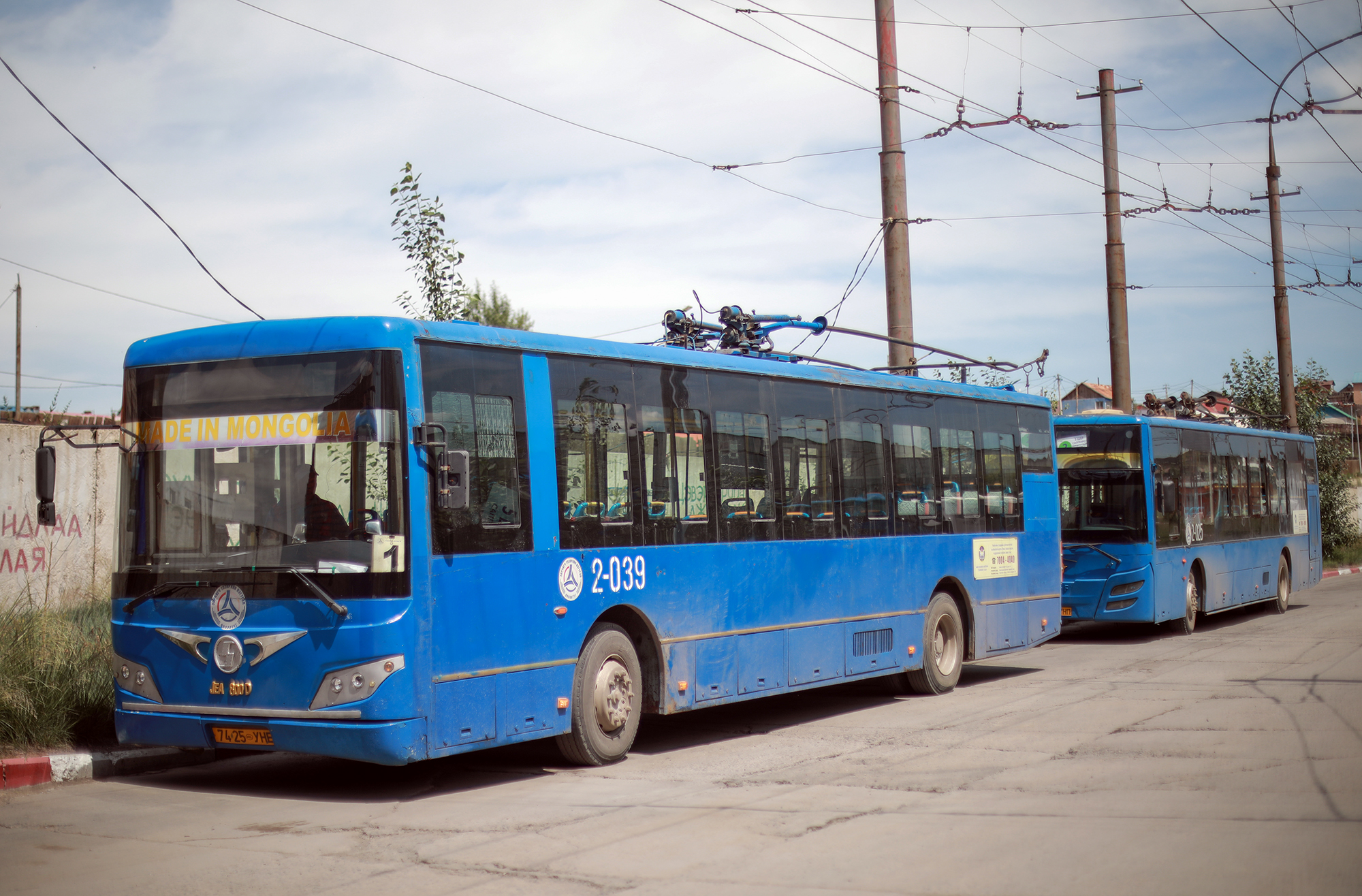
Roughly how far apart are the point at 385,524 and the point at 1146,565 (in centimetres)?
1411

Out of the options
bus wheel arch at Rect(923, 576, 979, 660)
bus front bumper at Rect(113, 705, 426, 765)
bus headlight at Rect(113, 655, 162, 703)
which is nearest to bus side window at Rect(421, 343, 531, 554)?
bus front bumper at Rect(113, 705, 426, 765)

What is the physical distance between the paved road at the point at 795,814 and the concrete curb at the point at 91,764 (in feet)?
0.43

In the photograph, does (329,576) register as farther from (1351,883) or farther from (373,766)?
(1351,883)

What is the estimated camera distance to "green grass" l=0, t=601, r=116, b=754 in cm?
930

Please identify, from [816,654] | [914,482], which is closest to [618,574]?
[816,654]

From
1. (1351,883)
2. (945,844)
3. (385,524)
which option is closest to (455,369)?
(385,524)

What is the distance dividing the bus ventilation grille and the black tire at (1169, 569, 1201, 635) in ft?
30.1

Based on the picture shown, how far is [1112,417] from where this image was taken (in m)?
19.5

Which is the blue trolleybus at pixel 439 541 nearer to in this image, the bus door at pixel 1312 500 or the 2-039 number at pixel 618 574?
the 2-039 number at pixel 618 574

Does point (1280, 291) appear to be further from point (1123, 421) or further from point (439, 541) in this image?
point (439, 541)

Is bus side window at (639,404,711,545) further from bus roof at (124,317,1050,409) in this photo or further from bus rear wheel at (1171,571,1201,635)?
bus rear wheel at (1171,571,1201,635)

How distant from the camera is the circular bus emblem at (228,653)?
27.3ft

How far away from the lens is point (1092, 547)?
1938cm

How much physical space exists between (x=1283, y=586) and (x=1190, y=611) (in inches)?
247
